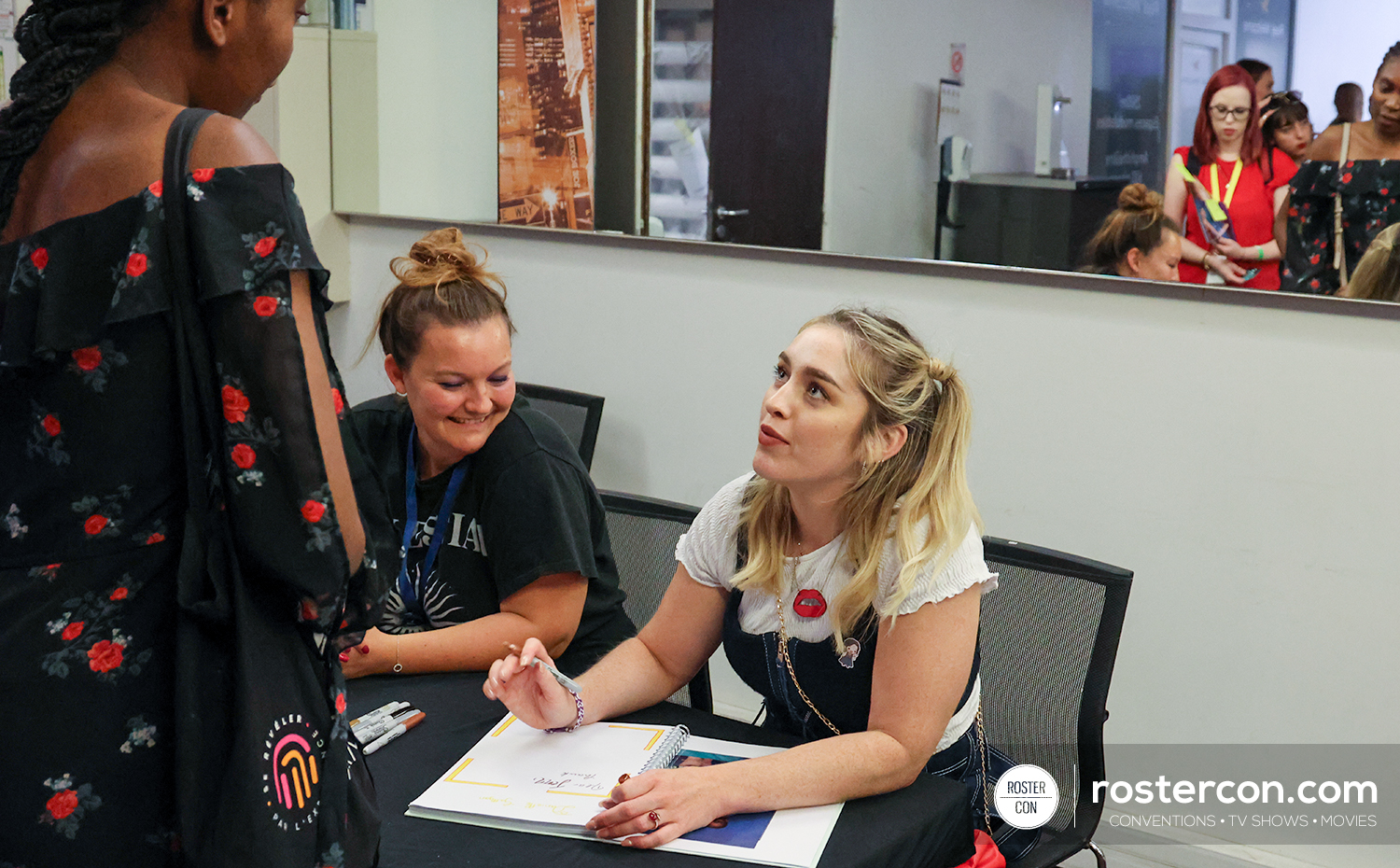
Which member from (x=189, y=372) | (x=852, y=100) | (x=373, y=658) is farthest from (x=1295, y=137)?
(x=189, y=372)

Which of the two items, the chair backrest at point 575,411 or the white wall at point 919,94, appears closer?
the chair backrest at point 575,411

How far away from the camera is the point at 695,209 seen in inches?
155

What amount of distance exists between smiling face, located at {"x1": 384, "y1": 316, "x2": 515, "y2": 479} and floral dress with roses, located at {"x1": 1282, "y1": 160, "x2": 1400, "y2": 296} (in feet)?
5.23

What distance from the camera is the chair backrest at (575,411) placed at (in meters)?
2.73

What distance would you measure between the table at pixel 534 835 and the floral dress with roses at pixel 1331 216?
5.05ft

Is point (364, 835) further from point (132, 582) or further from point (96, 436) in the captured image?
point (96, 436)

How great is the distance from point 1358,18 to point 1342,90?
27cm

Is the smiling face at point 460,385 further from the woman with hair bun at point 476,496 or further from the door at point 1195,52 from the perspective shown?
the door at point 1195,52

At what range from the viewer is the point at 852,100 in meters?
3.97

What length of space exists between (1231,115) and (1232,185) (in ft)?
0.71

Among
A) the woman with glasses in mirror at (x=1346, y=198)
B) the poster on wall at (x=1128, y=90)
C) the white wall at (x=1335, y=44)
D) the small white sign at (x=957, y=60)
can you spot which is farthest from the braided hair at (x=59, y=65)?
the small white sign at (x=957, y=60)

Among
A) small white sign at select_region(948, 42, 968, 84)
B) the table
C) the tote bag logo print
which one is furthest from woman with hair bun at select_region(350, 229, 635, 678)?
small white sign at select_region(948, 42, 968, 84)

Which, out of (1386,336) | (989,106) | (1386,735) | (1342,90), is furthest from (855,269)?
(989,106)

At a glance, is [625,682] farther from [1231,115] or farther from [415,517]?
[1231,115]
